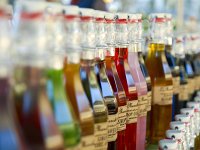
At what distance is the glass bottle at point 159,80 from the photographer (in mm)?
1294

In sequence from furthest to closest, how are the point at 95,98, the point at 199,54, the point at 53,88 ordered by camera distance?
the point at 199,54, the point at 95,98, the point at 53,88

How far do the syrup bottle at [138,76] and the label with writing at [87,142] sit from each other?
34cm

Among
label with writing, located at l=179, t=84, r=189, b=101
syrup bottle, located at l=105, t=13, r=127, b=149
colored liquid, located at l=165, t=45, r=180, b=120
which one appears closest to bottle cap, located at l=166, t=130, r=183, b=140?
syrup bottle, located at l=105, t=13, r=127, b=149

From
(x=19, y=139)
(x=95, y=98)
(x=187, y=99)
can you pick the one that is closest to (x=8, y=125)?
(x=19, y=139)

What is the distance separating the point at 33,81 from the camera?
61 cm

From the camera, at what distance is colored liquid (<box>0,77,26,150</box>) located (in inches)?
22.3

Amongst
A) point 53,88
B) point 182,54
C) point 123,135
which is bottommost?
point 123,135

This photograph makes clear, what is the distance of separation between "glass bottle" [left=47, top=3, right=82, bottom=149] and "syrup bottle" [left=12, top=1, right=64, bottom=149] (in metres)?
0.04

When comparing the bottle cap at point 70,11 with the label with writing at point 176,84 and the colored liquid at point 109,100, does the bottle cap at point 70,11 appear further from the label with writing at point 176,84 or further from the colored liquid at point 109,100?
the label with writing at point 176,84

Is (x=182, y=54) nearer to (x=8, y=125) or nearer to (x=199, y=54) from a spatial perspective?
(x=199, y=54)

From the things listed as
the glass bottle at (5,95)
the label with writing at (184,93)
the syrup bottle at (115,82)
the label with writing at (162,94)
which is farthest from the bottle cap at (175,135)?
the glass bottle at (5,95)

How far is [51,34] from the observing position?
64 centimetres

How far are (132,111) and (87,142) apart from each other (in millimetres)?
317

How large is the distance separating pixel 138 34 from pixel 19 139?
580 mm
